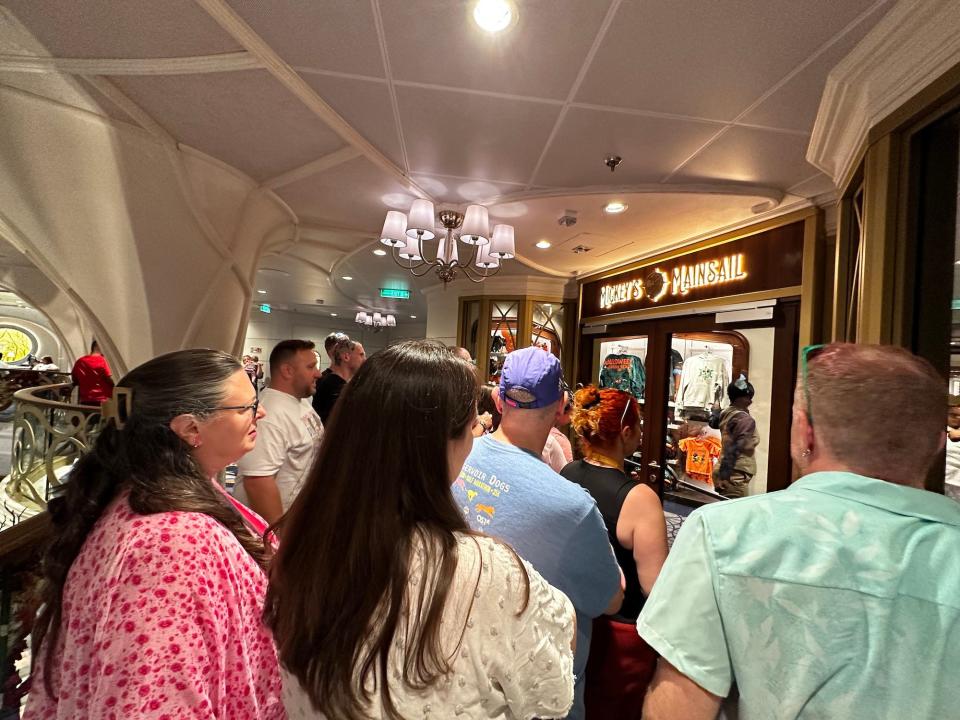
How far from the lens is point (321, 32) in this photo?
6.48ft

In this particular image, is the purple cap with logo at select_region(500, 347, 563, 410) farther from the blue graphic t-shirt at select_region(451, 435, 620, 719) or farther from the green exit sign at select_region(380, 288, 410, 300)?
the green exit sign at select_region(380, 288, 410, 300)

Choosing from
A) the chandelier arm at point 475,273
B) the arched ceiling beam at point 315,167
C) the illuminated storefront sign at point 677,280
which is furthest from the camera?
the chandelier arm at point 475,273

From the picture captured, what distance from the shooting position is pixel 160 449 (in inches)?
38.1

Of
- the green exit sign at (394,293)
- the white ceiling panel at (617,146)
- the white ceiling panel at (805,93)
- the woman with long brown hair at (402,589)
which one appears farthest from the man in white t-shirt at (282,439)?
the green exit sign at (394,293)

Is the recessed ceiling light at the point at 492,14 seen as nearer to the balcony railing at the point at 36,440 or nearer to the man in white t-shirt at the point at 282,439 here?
Result: the man in white t-shirt at the point at 282,439

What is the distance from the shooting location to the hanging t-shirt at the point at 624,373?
505 cm

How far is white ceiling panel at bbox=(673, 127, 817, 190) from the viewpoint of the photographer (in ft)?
8.25

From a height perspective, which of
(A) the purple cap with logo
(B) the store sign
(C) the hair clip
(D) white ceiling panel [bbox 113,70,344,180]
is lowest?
(C) the hair clip

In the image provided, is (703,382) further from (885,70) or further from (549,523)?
(549,523)

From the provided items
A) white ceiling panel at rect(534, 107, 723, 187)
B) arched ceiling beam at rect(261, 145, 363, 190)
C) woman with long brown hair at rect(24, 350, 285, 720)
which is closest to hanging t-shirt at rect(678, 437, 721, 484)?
white ceiling panel at rect(534, 107, 723, 187)

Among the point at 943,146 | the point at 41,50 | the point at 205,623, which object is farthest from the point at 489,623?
the point at 41,50

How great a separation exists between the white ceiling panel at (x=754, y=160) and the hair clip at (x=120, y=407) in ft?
9.38

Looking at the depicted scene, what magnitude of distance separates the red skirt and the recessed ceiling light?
211 centimetres

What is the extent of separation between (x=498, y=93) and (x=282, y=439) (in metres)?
1.98
